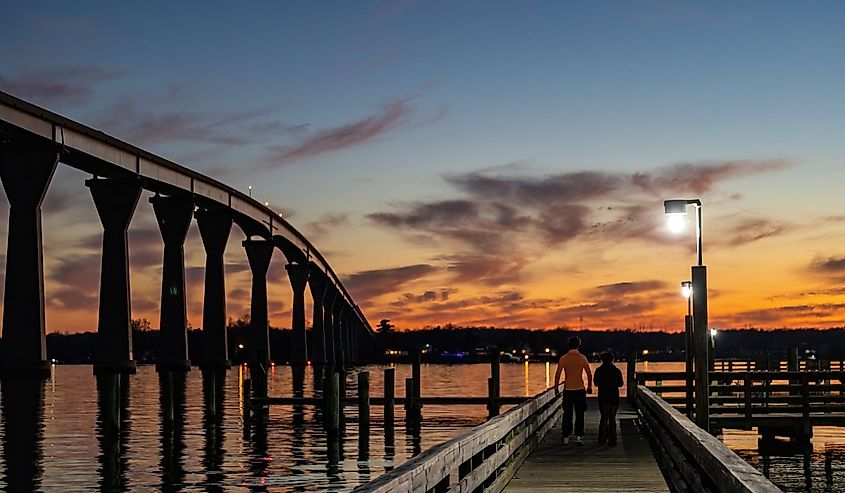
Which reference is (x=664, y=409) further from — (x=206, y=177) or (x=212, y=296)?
(x=212, y=296)

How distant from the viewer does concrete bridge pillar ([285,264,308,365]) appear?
543 ft

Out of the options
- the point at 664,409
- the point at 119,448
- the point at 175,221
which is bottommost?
the point at 119,448

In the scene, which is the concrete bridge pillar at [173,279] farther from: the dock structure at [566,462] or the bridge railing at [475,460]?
the bridge railing at [475,460]

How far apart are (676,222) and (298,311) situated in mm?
146447

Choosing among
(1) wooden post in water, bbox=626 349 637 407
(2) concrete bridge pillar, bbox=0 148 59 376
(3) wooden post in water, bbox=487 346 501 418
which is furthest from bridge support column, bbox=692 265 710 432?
(2) concrete bridge pillar, bbox=0 148 59 376

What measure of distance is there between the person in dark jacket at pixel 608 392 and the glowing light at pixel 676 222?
2.83 meters

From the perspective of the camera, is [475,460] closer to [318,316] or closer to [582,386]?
[582,386]

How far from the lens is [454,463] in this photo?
12.4 meters

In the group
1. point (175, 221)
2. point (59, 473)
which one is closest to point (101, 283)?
point (175, 221)

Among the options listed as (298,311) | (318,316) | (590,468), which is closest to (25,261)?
(590,468)

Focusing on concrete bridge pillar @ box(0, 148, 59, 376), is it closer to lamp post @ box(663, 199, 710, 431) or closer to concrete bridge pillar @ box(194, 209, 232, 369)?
concrete bridge pillar @ box(194, 209, 232, 369)

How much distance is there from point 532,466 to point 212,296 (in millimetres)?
106199

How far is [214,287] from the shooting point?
124 meters

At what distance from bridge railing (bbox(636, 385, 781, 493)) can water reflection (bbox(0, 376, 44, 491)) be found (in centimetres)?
1606
